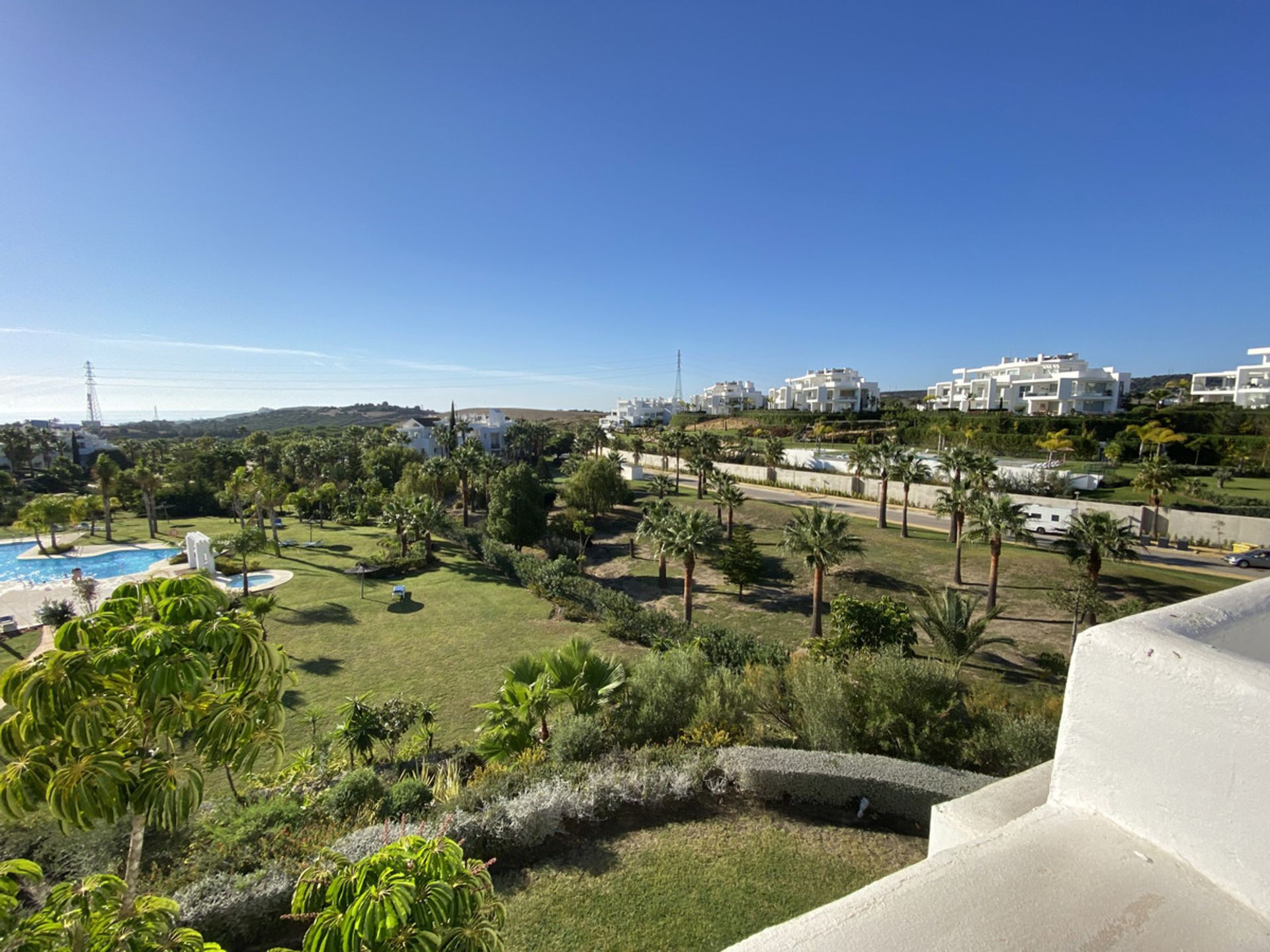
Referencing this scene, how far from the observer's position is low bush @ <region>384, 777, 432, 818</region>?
9094mm

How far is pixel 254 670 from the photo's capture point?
3.41 m

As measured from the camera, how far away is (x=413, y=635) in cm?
2406

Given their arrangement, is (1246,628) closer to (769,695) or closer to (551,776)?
(551,776)

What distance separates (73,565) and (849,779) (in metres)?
44.9

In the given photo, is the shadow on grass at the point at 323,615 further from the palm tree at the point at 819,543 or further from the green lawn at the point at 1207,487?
the green lawn at the point at 1207,487

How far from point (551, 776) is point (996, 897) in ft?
26.3

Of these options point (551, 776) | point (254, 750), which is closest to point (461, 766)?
point (551, 776)

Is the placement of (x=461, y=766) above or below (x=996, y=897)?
below

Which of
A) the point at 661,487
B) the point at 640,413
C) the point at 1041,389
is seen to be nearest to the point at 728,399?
the point at 640,413

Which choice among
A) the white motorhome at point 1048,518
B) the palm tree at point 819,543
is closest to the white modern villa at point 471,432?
the palm tree at point 819,543

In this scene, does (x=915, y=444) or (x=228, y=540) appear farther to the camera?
(x=915, y=444)

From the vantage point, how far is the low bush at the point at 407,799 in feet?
29.8

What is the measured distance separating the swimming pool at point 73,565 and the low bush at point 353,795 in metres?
31.9

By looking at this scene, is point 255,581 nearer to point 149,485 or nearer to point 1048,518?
point 149,485
